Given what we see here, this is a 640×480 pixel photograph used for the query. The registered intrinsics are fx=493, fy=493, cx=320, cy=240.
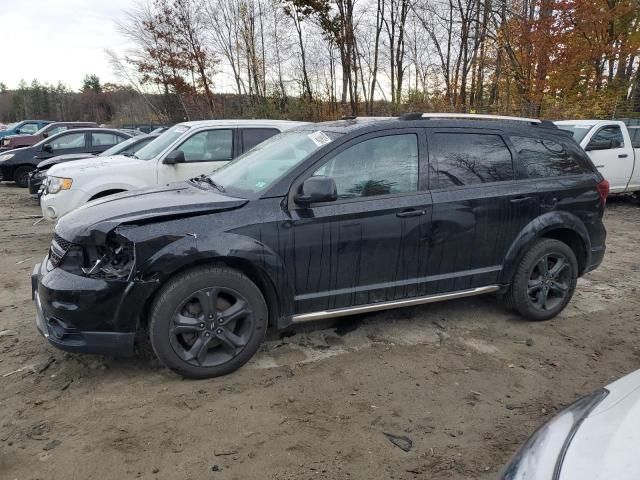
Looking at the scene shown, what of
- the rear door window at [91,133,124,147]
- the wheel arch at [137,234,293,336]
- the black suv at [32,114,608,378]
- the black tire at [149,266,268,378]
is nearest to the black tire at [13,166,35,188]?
the rear door window at [91,133,124,147]

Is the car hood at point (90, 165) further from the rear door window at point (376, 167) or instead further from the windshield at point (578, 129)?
the windshield at point (578, 129)

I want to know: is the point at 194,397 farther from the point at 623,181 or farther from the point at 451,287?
the point at 623,181

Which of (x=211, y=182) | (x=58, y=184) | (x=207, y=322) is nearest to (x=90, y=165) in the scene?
(x=58, y=184)

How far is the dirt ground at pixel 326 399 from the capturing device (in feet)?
8.50

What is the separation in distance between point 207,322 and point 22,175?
12517mm

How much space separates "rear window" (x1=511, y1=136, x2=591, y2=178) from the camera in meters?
4.26

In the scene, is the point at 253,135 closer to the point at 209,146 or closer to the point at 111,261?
the point at 209,146

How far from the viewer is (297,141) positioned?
13.1 ft

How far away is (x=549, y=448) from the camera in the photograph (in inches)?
Result: 65.9

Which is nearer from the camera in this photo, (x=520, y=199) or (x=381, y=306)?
(x=381, y=306)

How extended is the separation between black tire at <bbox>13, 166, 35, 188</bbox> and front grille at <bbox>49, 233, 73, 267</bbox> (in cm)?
1158

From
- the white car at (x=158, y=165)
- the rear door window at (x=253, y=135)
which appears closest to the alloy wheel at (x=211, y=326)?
the white car at (x=158, y=165)

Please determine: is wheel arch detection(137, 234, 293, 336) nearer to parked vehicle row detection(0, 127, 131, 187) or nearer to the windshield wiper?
the windshield wiper

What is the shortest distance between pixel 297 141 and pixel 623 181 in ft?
29.1
